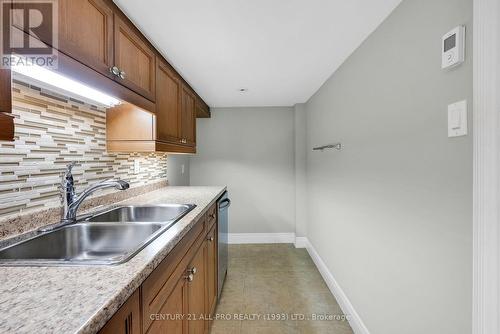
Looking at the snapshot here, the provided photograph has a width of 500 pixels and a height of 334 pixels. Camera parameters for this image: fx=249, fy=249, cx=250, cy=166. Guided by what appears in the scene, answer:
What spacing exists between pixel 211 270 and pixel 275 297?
0.83 metres

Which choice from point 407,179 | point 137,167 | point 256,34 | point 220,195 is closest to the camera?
point 407,179

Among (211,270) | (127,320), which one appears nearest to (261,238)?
(211,270)

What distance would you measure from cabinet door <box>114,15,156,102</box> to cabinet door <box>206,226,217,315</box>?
1151 millimetres

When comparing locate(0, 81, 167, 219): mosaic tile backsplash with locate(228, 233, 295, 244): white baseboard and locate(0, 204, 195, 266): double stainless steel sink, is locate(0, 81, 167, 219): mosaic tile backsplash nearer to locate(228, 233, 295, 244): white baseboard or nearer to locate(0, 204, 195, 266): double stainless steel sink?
locate(0, 204, 195, 266): double stainless steel sink

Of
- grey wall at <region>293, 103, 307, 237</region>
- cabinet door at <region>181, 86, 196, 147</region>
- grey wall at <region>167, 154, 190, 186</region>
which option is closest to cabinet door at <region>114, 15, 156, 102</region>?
cabinet door at <region>181, 86, 196, 147</region>

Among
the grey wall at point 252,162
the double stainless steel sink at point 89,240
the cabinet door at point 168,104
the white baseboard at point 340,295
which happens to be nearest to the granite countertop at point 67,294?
the double stainless steel sink at point 89,240

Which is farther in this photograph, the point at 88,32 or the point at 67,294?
the point at 88,32

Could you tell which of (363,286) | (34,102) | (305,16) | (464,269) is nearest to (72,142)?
(34,102)

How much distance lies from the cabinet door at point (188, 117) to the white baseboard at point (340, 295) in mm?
2064

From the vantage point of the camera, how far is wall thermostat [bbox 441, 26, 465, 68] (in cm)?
94

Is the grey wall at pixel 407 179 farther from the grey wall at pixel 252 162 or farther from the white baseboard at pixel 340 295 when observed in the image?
the grey wall at pixel 252 162

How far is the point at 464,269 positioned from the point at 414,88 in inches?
32.8

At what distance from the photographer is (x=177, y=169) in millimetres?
3432

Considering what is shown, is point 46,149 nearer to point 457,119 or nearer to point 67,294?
point 67,294
